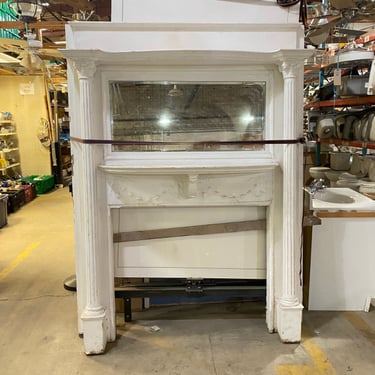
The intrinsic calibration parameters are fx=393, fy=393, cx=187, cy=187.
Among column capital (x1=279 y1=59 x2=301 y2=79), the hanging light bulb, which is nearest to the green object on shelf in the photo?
the hanging light bulb

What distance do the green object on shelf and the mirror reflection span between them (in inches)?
249

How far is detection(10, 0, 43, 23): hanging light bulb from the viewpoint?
3.41 meters

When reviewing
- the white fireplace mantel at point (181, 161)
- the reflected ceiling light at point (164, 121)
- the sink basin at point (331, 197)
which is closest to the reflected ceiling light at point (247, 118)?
the white fireplace mantel at point (181, 161)

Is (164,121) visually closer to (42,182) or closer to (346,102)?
(346,102)

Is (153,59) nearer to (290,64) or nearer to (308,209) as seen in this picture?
(290,64)

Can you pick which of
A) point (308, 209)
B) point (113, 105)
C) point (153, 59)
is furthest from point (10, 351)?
point (308, 209)

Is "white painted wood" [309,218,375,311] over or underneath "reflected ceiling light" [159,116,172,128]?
underneath

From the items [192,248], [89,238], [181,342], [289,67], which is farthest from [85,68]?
[181,342]

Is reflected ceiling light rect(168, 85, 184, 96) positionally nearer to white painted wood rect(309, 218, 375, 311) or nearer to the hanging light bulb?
white painted wood rect(309, 218, 375, 311)

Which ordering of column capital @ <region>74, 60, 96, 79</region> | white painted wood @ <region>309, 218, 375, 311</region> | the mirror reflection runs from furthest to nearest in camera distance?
white painted wood @ <region>309, 218, 375, 311</region> → the mirror reflection → column capital @ <region>74, 60, 96, 79</region>

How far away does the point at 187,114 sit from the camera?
8.75 feet

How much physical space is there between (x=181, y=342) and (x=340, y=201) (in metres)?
1.86

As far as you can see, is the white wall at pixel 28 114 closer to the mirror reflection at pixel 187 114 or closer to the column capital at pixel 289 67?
the mirror reflection at pixel 187 114

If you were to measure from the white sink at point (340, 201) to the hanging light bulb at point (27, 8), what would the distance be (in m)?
2.90
